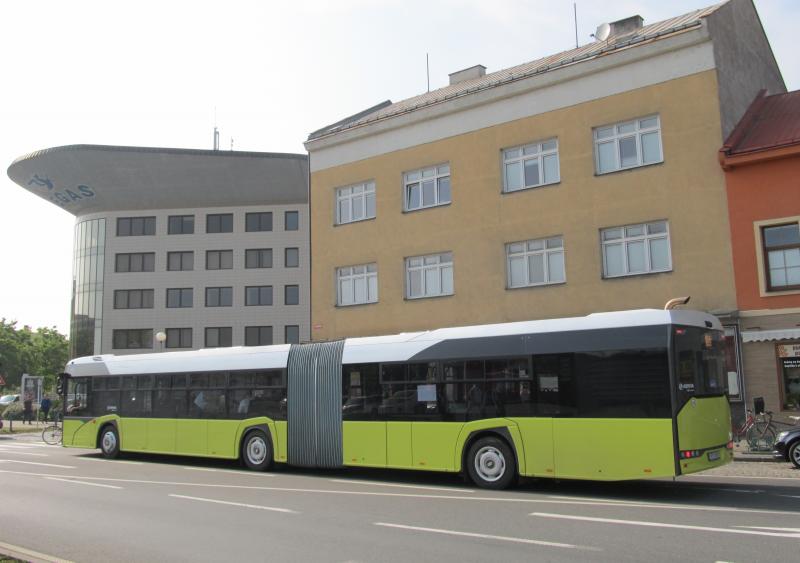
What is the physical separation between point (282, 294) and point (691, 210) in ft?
138

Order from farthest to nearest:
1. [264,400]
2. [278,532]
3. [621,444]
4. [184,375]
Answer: [184,375] < [264,400] < [621,444] < [278,532]

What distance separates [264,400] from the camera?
53.4ft

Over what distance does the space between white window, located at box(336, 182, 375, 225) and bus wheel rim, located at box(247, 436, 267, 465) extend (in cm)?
1115

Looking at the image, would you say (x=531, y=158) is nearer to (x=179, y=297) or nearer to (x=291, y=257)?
(x=291, y=257)

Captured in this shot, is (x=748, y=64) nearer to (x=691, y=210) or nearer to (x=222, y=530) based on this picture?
(x=691, y=210)

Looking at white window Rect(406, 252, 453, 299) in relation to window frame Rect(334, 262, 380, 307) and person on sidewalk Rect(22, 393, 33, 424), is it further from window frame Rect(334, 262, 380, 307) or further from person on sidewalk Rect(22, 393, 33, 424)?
person on sidewalk Rect(22, 393, 33, 424)

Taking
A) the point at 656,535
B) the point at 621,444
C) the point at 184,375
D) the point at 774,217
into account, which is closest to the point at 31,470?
the point at 184,375

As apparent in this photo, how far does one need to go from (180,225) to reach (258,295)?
8.60 meters

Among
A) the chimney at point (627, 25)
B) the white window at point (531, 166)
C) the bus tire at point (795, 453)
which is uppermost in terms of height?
the chimney at point (627, 25)

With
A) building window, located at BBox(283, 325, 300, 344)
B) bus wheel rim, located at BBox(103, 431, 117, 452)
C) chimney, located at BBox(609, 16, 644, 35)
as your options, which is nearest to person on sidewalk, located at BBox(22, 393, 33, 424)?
building window, located at BBox(283, 325, 300, 344)

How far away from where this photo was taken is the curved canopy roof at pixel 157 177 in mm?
53906

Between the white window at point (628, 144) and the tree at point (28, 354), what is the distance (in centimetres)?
6890

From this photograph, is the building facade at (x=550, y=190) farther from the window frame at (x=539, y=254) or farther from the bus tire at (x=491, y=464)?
the bus tire at (x=491, y=464)

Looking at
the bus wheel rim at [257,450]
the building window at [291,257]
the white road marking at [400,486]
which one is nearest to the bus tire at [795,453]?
the white road marking at [400,486]
